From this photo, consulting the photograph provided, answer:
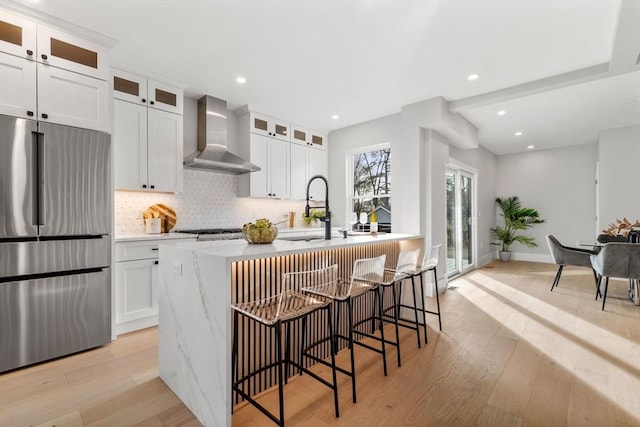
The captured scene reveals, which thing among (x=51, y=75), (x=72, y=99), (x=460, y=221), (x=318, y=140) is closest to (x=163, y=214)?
(x=72, y=99)

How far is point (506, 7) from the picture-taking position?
2.33 m

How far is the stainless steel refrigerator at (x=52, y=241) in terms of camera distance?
2.29 metres

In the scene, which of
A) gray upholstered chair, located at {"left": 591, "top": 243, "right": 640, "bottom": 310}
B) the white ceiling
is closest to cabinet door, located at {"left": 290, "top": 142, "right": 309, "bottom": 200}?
the white ceiling

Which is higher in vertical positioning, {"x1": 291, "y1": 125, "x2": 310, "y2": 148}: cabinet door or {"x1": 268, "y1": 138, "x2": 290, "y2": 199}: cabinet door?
{"x1": 291, "y1": 125, "x2": 310, "y2": 148}: cabinet door

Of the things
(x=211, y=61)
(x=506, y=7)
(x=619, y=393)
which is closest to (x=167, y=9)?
(x=211, y=61)

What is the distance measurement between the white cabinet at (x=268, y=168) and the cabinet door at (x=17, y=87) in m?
2.46

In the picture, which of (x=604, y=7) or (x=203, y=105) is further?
(x=203, y=105)

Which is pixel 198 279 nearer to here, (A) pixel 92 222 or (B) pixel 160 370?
(B) pixel 160 370

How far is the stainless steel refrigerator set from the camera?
2.29m

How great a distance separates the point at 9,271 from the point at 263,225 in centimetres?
195

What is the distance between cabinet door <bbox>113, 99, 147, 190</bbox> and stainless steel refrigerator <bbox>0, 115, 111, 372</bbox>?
498mm

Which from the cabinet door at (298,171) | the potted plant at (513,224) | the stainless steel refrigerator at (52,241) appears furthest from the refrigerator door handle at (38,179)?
the potted plant at (513,224)

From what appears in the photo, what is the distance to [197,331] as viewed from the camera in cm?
181

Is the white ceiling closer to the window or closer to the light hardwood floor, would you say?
the window
